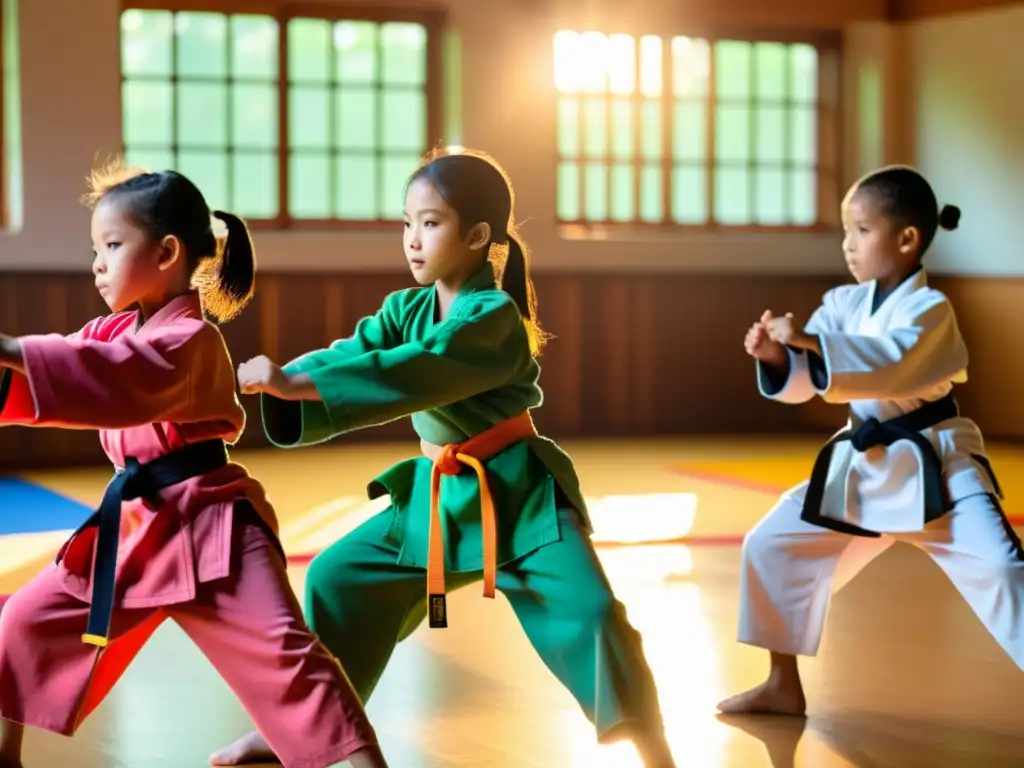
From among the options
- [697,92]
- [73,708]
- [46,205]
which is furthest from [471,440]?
[697,92]

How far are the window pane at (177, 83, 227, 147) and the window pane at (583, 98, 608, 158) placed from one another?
1874mm

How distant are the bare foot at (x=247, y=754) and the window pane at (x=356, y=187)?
565 centimetres

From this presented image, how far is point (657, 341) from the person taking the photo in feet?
27.9

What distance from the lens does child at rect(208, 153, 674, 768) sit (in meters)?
2.18

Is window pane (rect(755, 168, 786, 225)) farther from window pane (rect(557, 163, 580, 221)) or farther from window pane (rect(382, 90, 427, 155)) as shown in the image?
window pane (rect(382, 90, 427, 155))

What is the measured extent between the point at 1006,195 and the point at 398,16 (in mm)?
3203

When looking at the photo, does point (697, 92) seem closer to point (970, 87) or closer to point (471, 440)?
point (970, 87)

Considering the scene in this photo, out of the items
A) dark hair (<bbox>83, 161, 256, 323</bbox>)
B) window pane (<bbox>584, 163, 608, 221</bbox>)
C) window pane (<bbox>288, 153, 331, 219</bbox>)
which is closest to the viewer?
dark hair (<bbox>83, 161, 256, 323</bbox>)

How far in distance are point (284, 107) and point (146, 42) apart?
0.71 metres

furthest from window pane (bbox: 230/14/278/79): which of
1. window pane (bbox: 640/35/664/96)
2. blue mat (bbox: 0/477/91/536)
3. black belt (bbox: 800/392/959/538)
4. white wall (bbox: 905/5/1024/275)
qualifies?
black belt (bbox: 800/392/959/538)

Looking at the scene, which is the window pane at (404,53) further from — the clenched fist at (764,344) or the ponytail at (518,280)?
the ponytail at (518,280)

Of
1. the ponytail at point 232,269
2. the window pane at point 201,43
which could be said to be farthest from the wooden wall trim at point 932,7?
the ponytail at point 232,269

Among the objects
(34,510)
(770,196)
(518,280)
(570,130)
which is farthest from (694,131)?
(518,280)

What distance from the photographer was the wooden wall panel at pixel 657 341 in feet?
25.9
